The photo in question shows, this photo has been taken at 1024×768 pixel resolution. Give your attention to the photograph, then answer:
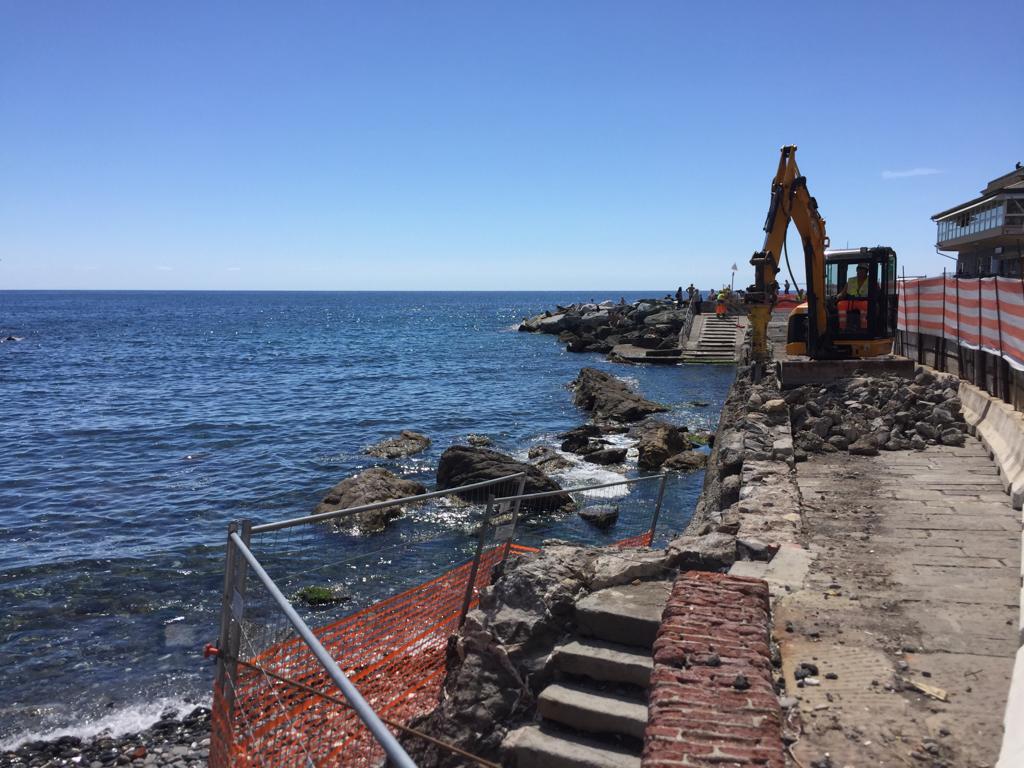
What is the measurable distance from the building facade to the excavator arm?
20.1 metres

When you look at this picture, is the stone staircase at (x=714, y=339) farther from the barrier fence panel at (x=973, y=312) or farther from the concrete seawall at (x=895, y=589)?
the concrete seawall at (x=895, y=589)

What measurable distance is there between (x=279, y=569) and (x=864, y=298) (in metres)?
12.3

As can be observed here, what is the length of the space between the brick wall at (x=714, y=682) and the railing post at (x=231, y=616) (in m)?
2.20

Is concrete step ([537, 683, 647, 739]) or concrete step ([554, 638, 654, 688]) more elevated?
concrete step ([554, 638, 654, 688])

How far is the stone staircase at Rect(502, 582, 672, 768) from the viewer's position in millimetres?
4602

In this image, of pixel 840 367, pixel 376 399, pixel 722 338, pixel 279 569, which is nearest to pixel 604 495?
pixel 840 367

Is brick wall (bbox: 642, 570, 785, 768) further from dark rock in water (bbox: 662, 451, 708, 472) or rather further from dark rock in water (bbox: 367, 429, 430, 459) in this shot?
dark rock in water (bbox: 367, 429, 430, 459)

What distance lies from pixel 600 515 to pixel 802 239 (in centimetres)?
756

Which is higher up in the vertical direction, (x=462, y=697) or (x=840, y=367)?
(x=840, y=367)

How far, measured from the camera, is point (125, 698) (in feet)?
28.1

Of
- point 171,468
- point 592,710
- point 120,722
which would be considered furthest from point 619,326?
point 592,710

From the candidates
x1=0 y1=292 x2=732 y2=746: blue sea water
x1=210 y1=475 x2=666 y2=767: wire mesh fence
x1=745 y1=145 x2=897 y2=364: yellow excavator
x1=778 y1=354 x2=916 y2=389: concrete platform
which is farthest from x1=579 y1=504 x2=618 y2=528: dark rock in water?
x1=745 y1=145 x2=897 y2=364: yellow excavator

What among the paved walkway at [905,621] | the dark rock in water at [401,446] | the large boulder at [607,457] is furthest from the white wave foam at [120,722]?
the large boulder at [607,457]

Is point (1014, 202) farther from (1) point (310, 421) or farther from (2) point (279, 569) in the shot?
(2) point (279, 569)
